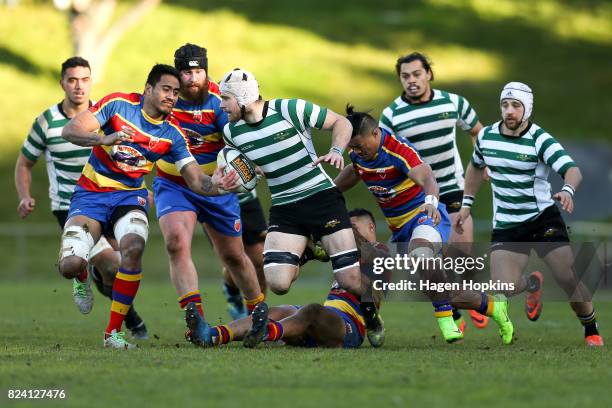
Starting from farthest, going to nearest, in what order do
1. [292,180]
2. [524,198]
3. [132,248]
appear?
1. [524,198]
2. [292,180]
3. [132,248]

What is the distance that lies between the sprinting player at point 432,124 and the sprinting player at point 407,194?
3.26 ft

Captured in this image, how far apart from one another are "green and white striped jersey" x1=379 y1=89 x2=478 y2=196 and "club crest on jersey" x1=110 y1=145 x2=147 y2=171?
249 centimetres

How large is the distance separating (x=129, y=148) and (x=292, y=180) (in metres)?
1.35

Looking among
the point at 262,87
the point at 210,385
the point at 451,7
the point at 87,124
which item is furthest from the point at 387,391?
the point at 451,7

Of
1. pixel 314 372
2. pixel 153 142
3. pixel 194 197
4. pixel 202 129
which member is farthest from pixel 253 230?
pixel 314 372

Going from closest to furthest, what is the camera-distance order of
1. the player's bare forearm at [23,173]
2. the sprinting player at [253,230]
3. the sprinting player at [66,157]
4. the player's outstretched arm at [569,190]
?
the player's outstretched arm at [569,190], the sprinting player at [66,157], the player's bare forearm at [23,173], the sprinting player at [253,230]

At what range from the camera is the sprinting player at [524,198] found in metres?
9.91

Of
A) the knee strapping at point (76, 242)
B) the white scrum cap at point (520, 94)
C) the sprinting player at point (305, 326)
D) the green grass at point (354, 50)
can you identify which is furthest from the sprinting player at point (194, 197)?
the green grass at point (354, 50)

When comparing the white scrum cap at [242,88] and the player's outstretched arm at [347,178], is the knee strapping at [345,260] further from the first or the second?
the white scrum cap at [242,88]

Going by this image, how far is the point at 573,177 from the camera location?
31.2 ft

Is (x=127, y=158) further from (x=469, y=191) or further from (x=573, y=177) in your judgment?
(x=573, y=177)

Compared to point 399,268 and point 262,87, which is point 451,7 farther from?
point 399,268

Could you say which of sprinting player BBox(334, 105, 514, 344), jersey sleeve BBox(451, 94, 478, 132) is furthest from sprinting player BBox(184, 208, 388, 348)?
jersey sleeve BBox(451, 94, 478, 132)

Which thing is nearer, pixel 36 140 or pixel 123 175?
pixel 123 175
